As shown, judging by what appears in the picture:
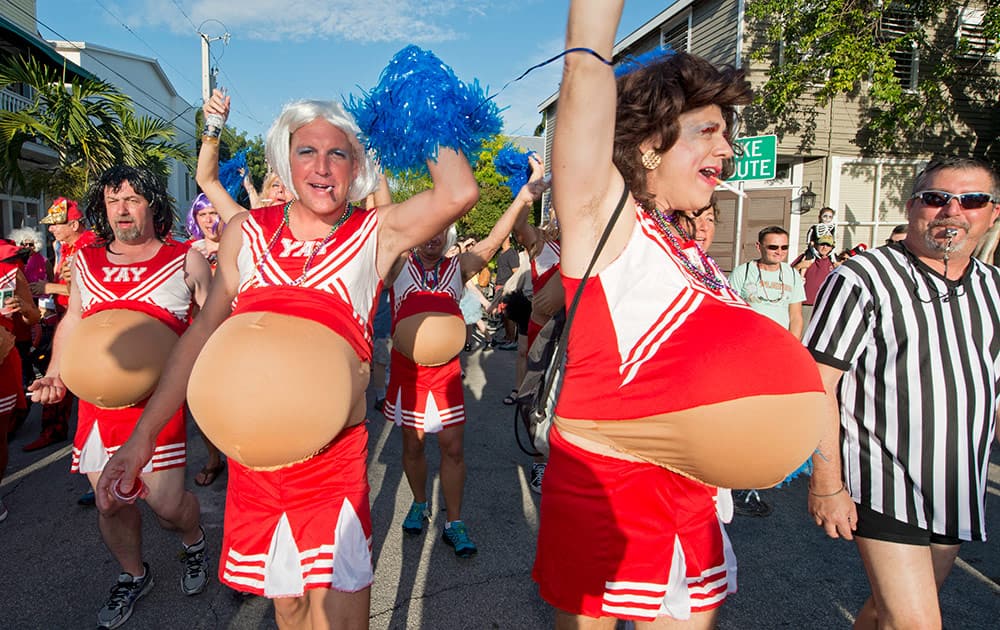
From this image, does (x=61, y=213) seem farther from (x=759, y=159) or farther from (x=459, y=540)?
(x=759, y=159)

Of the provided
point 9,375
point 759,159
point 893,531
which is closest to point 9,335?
point 9,375

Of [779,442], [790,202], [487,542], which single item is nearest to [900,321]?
[779,442]

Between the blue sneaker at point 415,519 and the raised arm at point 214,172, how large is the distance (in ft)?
6.71

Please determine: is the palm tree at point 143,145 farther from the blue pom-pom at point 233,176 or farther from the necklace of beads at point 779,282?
the necklace of beads at point 779,282

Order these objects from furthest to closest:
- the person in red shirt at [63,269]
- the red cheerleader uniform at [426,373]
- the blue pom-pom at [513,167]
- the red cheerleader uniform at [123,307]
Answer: the person in red shirt at [63,269], the blue pom-pom at [513,167], the red cheerleader uniform at [426,373], the red cheerleader uniform at [123,307]

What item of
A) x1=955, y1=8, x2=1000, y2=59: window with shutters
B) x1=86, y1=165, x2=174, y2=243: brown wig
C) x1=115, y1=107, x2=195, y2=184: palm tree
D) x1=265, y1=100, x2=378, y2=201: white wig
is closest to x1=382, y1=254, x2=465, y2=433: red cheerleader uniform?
x1=86, y1=165, x2=174, y2=243: brown wig

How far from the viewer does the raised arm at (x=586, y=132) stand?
1266 millimetres

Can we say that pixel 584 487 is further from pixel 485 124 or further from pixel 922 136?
pixel 922 136

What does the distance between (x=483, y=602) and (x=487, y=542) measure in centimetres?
63

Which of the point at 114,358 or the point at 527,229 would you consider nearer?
the point at 114,358

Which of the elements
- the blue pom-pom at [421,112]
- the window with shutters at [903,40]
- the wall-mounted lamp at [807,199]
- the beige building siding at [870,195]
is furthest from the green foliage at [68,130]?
the window with shutters at [903,40]

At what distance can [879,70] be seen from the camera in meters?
10.8

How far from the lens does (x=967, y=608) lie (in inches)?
111

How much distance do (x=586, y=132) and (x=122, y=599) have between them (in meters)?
3.06
